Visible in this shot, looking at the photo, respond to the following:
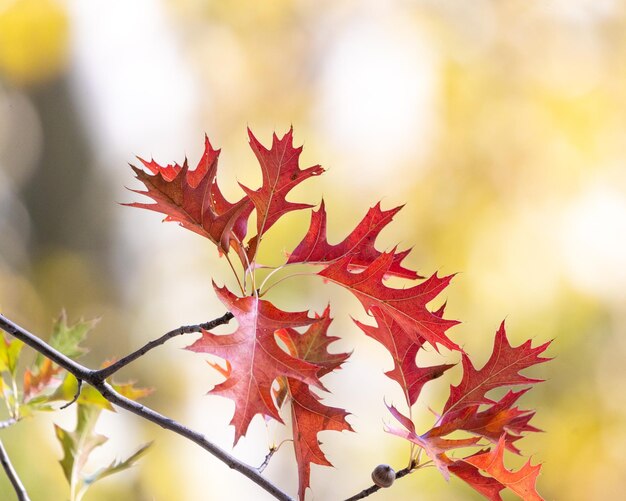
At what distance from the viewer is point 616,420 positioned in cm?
331

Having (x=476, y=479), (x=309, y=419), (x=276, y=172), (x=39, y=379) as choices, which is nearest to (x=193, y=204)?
(x=276, y=172)

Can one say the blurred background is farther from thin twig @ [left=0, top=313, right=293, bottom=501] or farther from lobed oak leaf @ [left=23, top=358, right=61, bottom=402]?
thin twig @ [left=0, top=313, right=293, bottom=501]

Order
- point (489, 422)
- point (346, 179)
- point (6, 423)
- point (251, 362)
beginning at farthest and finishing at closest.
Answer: point (346, 179), point (6, 423), point (489, 422), point (251, 362)

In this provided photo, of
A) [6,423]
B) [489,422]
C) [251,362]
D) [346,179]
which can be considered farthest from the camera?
[346,179]

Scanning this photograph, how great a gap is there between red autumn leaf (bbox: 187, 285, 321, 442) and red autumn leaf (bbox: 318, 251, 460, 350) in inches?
2.7

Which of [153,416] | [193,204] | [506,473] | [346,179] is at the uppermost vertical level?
[346,179]

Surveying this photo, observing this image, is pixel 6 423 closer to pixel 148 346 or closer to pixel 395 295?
pixel 148 346

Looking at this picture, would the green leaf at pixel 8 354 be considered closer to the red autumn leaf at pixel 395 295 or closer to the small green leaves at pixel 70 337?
the small green leaves at pixel 70 337

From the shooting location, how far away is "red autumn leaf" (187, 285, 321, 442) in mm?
465

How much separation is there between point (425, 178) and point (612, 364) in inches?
46.2

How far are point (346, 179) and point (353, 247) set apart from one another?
3014 mm

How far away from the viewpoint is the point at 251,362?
477mm

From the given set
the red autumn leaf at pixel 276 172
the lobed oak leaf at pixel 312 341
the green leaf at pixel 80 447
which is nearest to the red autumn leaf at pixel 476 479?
the lobed oak leaf at pixel 312 341

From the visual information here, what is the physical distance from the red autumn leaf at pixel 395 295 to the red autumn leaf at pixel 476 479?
95 millimetres
